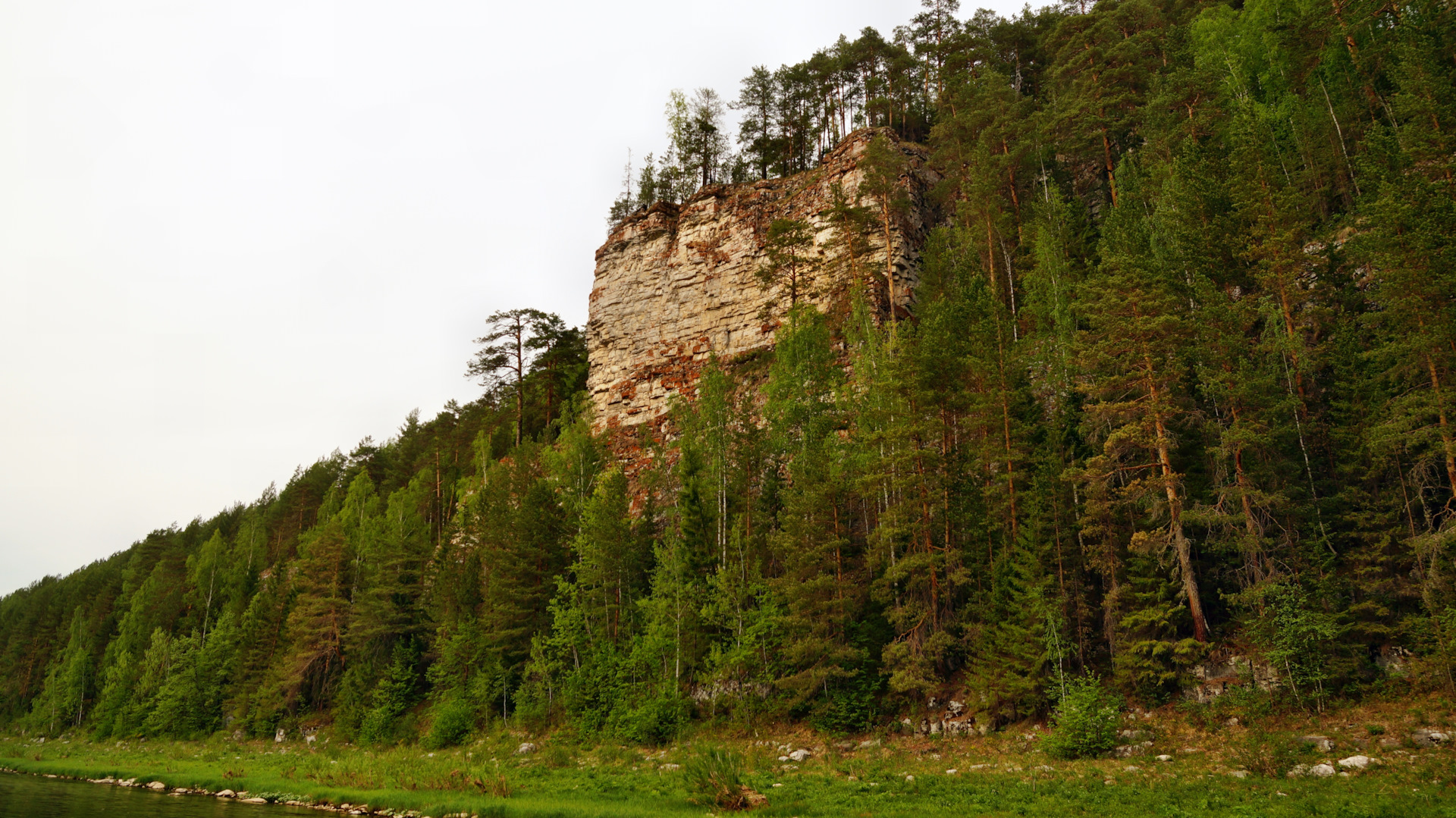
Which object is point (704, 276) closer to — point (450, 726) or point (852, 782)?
point (450, 726)

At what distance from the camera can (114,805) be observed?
25.9m

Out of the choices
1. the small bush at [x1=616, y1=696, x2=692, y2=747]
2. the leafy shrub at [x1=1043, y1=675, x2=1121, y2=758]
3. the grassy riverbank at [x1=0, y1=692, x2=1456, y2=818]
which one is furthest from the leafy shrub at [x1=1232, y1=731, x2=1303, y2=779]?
the small bush at [x1=616, y1=696, x2=692, y2=747]

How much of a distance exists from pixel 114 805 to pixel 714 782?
23.4 meters

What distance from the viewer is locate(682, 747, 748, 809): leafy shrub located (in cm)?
1812

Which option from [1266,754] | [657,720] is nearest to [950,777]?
[1266,754]

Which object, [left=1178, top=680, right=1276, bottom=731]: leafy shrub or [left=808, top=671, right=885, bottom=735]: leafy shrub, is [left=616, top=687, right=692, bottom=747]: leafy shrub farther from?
[left=1178, top=680, right=1276, bottom=731]: leafy shrub

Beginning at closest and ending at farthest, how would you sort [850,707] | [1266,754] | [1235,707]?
[1266,754], [1235,707], [850,707]

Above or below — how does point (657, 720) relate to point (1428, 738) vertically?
below

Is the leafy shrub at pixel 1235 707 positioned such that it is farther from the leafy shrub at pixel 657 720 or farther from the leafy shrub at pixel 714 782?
the leafy shrub at pixel 657 720

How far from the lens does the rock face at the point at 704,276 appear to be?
47562 millimetres

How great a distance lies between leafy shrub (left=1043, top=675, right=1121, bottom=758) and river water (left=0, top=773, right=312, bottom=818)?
2354cm

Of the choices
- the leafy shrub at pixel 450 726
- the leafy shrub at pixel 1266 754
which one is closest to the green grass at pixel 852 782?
the leafy shrub at pixel 1266 754

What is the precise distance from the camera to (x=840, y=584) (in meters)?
27.5

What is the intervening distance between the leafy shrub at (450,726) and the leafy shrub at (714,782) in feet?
70.8
